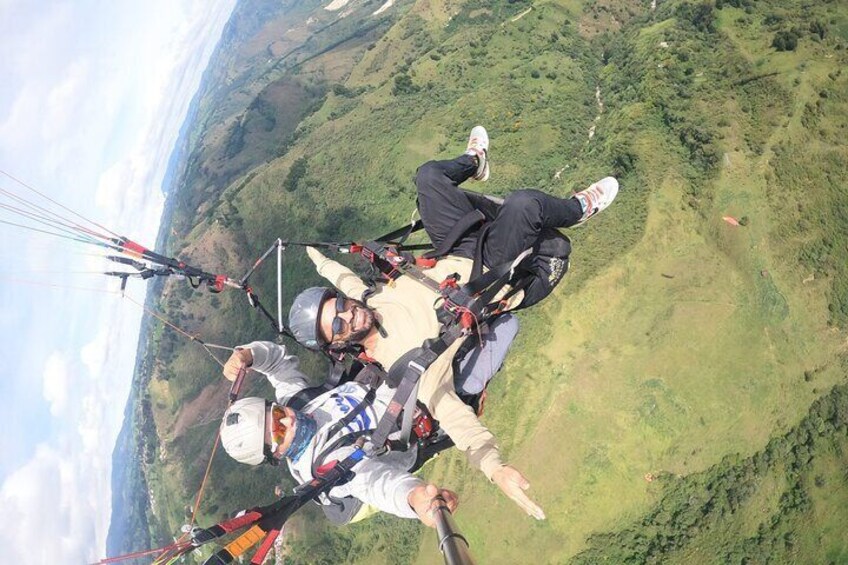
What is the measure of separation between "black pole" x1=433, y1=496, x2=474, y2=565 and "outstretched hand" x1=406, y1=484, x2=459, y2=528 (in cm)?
22

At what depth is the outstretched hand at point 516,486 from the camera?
3.05 metres

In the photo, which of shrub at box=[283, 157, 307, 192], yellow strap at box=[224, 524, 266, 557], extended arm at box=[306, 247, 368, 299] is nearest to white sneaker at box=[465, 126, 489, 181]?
extended arm at box=[306, 247, 368, 299]

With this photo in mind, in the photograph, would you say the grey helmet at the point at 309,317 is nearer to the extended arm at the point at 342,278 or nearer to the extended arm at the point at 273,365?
the extended arm at the point at 273,365

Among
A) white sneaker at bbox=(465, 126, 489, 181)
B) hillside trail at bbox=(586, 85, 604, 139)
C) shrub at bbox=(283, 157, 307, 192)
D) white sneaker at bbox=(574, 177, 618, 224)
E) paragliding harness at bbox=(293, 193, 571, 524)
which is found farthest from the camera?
shrub at bbox=(283, 157, 307, 192)

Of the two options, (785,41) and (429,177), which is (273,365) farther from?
(785,41)

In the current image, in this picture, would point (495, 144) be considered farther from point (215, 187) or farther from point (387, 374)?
point (215, 187)

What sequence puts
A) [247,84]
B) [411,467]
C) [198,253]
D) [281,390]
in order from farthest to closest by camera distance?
[247,84], [198,253], [281,390], [411,467]

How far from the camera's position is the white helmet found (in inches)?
152

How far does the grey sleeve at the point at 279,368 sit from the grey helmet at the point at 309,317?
1.52ft

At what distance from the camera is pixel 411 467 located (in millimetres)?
4195

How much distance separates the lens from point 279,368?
5.02m

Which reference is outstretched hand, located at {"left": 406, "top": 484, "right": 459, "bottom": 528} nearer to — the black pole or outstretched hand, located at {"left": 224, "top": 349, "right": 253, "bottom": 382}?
the black pole

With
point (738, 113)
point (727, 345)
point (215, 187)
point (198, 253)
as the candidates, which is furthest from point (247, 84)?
point (727, 345)

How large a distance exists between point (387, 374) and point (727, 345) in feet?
89.6
